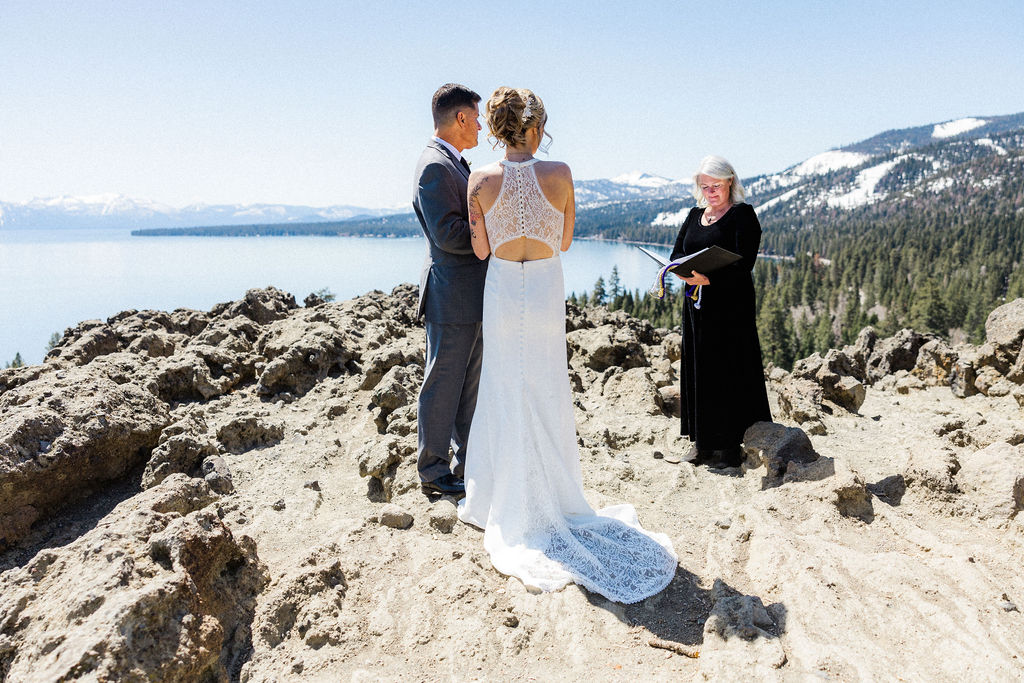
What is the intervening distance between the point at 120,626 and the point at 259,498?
245 cm

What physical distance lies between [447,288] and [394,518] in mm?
1671

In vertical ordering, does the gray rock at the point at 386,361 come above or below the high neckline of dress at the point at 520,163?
below

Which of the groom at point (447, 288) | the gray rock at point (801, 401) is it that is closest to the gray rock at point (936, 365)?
the gray rock at point (801, 401)

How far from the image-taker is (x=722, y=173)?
5211mm

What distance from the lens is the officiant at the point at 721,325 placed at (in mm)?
5250

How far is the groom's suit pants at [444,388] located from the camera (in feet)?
15.1

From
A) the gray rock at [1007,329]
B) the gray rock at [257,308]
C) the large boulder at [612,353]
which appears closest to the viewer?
the gray rock at [1007,329]

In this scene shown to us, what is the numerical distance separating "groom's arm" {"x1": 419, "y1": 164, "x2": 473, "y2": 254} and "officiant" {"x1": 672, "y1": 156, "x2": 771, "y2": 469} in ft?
A: 7.01

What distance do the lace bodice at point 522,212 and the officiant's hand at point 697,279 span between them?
1775mm

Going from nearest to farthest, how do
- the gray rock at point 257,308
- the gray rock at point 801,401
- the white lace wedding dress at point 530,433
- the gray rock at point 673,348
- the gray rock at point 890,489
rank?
the white lace wedding dress at point 530,433
the gray rock at point 890,489
the gray rock at point 801,401
the gray rock at point 673,348
the gray rock at point 257,308

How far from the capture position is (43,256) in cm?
17900

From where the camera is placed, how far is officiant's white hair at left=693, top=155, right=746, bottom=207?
5.21 meters

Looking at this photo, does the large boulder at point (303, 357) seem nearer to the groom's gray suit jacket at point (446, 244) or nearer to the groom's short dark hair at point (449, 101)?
the groom's gray suit jacket at point (446, 244)

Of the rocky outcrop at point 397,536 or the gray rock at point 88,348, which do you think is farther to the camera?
the gray rock at point 88,348
